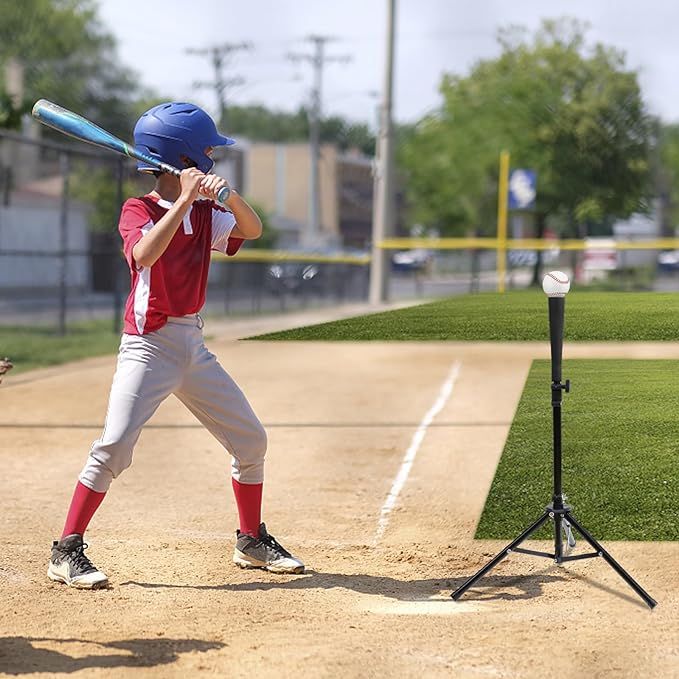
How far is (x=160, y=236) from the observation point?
4.28 m

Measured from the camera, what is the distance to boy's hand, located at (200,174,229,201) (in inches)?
167

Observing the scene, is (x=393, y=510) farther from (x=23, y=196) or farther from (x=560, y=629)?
(x=23, y=196)

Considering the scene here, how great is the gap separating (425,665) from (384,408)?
626 centimetres

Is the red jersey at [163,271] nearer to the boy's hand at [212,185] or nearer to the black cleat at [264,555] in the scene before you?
the boy's hand at [212,185]

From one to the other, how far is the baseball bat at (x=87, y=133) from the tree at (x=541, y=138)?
701cm

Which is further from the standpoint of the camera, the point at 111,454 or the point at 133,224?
the point at 111,454

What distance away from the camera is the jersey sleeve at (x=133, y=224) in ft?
14.5

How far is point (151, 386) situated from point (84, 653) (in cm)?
109

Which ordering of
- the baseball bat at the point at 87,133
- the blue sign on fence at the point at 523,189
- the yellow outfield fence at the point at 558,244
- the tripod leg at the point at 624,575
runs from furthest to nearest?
the blue sign on fence at the point at 523,189 < the yellow outfield fence at the point at 558,244 < the baseball bat at the point at 87,133 < the tripod leg at the point at 624,575

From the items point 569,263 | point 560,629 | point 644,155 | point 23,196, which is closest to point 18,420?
point 560,629

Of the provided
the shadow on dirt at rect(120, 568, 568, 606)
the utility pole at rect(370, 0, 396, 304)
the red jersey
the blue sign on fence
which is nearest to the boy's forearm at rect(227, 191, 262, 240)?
the red jersey

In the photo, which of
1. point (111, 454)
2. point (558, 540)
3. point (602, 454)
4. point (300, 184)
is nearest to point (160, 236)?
point (111, 454)

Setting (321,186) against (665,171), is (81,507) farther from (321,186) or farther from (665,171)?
(321,186)

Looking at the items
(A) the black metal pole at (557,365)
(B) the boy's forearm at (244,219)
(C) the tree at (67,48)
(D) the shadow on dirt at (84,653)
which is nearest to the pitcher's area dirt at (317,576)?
(D) the shadow on dirt at (84,653)
